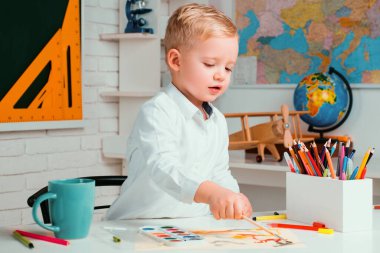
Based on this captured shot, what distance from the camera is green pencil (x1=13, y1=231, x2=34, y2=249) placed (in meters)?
1.08

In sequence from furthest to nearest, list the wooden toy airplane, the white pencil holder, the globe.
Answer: the globe, the wooden toy airplane, the white pencil holder

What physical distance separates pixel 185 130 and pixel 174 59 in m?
0.15

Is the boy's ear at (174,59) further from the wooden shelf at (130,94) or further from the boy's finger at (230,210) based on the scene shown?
the wooden shelf at (130,94)

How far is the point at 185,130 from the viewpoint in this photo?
1472 mm

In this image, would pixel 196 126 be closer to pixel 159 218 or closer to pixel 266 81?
pixel 159 218

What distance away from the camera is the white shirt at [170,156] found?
4.27ft

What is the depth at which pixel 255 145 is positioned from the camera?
2.66 m

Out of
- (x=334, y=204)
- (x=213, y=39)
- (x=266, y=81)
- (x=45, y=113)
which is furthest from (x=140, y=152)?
(x=266, y=81)

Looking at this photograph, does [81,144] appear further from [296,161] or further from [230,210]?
[230,210]

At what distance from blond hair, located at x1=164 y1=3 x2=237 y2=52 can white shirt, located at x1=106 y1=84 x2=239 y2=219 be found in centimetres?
11

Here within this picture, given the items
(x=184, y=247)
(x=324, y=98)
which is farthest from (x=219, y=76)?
(x=324, y=98)

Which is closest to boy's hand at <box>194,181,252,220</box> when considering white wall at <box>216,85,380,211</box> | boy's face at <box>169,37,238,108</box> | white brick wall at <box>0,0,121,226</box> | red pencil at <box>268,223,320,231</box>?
red pencil at <box>268,223,320,231</box>

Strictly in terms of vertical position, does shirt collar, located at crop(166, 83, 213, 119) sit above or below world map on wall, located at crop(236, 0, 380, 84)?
below

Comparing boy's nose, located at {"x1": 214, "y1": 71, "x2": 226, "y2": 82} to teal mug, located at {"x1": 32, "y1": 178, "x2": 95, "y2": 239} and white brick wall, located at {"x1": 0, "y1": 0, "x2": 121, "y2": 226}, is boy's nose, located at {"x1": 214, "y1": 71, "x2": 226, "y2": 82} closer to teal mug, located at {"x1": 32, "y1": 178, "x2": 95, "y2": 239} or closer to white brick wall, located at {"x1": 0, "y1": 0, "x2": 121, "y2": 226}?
teal mug, located at {"x1": 32, "y1": 178, "x2": 95, "y2": 239}
